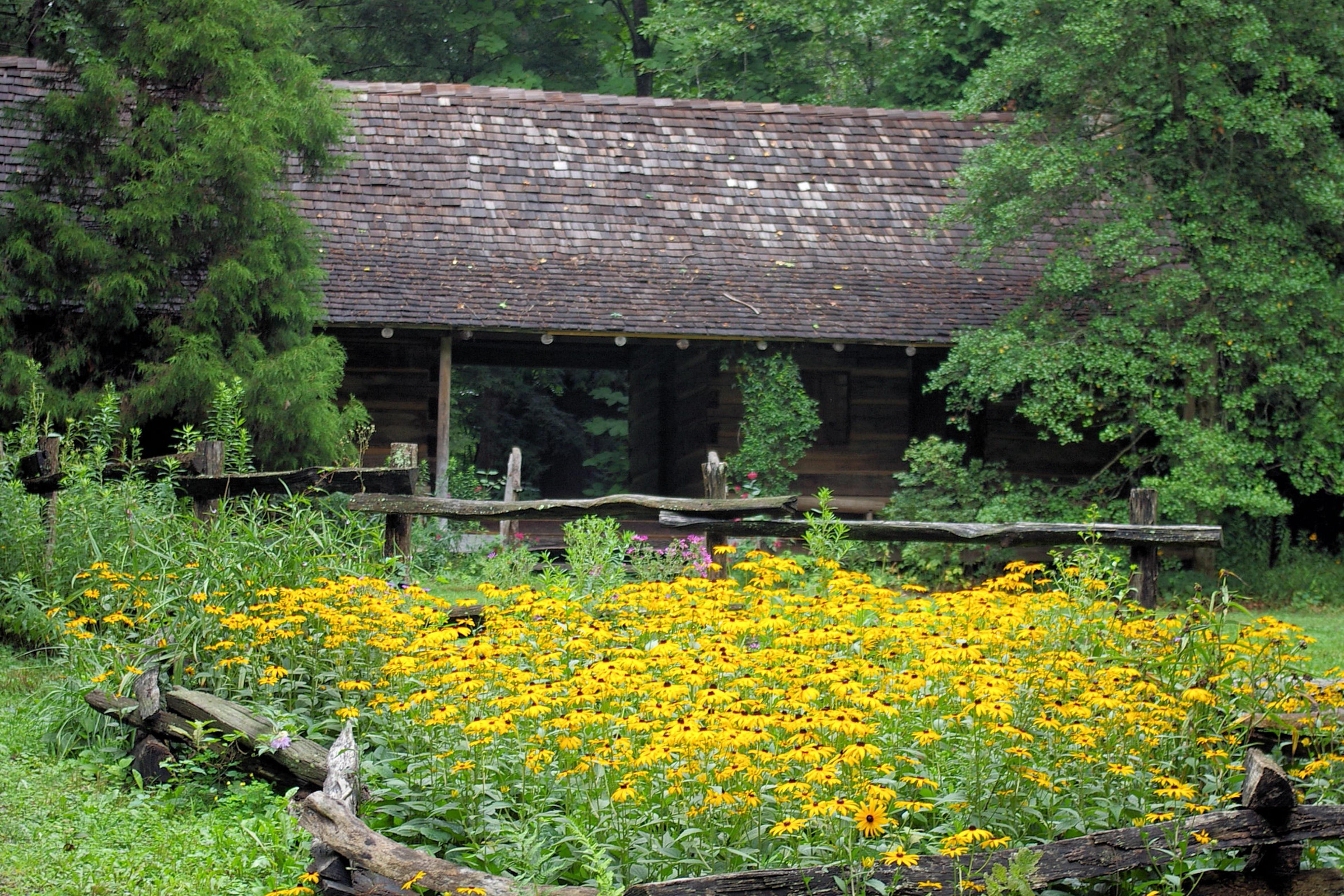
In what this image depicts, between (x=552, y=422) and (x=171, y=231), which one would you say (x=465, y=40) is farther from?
(x=171, y=231)

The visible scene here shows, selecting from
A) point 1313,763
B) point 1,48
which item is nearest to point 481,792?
point 1313,763

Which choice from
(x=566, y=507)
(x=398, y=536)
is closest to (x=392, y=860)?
(x=398, y=536)

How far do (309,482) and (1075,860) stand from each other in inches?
194

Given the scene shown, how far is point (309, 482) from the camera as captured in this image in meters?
7.81

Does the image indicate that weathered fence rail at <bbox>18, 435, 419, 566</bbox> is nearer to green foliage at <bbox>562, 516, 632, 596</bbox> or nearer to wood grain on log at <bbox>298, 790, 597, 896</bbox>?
green foliage at <bbox>562, 516, 632, 596</bbox>

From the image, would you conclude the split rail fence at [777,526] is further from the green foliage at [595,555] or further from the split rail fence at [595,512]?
the green foliage at [595,555]

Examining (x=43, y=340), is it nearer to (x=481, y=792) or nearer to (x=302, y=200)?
(x=302, y=200)

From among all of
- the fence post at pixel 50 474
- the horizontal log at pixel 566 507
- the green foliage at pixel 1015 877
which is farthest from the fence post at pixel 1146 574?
the fence post at pixel 50 474

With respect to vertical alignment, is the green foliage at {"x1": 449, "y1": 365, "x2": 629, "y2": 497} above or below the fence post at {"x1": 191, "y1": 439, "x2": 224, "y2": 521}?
below

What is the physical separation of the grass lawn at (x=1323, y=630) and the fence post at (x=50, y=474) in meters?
8.09

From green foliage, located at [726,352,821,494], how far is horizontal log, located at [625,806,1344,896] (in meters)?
11.1

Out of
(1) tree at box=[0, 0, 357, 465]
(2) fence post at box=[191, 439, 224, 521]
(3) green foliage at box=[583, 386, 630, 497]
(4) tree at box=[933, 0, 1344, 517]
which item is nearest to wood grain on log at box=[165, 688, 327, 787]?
(2) fence post at box=[191, 439, 224, 521]

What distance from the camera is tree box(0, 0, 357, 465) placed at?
11805mm

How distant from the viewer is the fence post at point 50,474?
26.0ft
